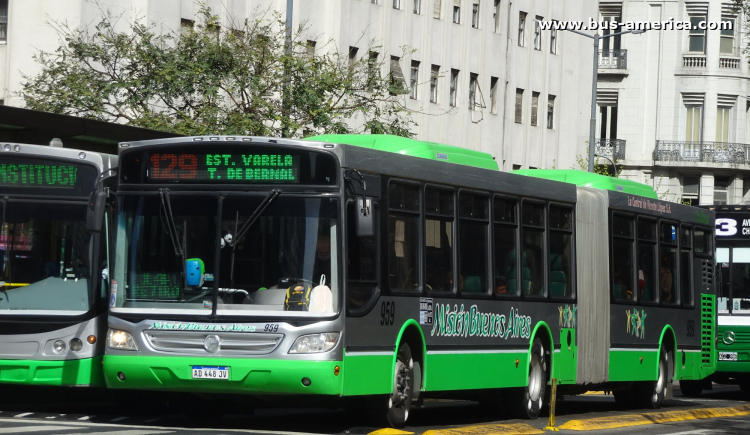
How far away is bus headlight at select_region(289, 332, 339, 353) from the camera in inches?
526

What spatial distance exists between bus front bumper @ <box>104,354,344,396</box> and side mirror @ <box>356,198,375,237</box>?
1152mm

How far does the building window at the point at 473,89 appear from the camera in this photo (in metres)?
53.5

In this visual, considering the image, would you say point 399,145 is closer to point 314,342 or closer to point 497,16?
point 314,342

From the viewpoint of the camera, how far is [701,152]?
219 ft

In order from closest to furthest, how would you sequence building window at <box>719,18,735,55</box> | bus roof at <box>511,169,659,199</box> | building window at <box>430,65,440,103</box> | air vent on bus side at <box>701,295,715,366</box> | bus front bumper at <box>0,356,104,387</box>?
bus front bumper at <box>0,356,104,387</box> → bus roof at <box>511,169,659,199</box> → air vent on bus side at <box>701,295,715,366</box> → building window at <box>430,65,440,103</box> → building window at <box>719,18,735,55</box>

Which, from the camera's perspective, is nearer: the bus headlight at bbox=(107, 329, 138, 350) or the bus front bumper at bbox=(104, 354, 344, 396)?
the bus front bumper at bbox=(104, 354, 344, 396)

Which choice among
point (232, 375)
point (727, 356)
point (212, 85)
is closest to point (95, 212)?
point (232, 375)

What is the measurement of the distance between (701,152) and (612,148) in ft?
12.5

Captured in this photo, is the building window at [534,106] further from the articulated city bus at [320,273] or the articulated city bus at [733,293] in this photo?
the articulated city bus at [320,273]

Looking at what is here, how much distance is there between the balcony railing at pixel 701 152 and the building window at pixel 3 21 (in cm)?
3582

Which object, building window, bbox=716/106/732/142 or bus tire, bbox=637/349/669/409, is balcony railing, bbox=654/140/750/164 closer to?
building window, bbox=716/106/732/142

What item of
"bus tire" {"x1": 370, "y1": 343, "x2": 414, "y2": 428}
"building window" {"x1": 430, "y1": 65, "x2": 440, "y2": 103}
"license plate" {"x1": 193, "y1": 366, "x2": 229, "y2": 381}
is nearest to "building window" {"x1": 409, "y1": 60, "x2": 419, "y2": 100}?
"building window" {"x1": 430, "y1": 65, "x2": 440, "y2": 103}

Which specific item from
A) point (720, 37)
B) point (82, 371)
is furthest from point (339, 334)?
point (720, 37)

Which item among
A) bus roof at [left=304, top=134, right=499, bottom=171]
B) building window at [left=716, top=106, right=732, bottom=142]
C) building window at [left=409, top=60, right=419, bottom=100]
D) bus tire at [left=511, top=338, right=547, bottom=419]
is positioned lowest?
bus tire at [left=511, top=338, right=547, bottom=419]
